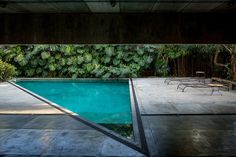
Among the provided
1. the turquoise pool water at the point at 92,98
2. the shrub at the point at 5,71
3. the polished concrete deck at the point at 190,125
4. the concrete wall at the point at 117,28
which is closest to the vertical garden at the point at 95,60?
the turquoise pool water at the point at 92,98

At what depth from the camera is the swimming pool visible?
9.10 metres

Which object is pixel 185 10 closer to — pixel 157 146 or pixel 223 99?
pixel 157 146

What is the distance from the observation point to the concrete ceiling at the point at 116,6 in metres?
5.55

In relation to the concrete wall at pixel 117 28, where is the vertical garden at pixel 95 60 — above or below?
below

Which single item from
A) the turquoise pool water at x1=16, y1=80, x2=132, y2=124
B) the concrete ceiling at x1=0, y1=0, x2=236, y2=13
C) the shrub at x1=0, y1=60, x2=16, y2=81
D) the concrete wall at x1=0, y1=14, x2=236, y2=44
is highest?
the concrete ceiling at x1=0, y1=0, x2=236, y2=13

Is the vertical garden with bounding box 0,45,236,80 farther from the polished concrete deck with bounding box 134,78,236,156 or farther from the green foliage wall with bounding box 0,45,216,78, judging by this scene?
the polished concrete deck with bounding box 134,78,236,156

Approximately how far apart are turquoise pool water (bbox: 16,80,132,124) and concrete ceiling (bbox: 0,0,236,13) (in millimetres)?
3194

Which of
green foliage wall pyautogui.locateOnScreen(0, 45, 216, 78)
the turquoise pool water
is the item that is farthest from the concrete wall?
green foliage wall pyautogui.locateOnScreen(0, 45, 216, 78)

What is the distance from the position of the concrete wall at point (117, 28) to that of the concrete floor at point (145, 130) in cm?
181

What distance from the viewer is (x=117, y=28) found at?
6.79 metres

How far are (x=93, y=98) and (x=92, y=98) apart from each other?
5cm

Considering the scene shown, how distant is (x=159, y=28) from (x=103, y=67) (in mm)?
13640

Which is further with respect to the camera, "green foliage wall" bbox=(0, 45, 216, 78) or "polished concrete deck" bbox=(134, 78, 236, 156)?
"green foliage wall" bbox=(0, 45, 216, 78)

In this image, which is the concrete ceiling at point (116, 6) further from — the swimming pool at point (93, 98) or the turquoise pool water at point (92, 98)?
the turquoise pool water at point (92, 98)
